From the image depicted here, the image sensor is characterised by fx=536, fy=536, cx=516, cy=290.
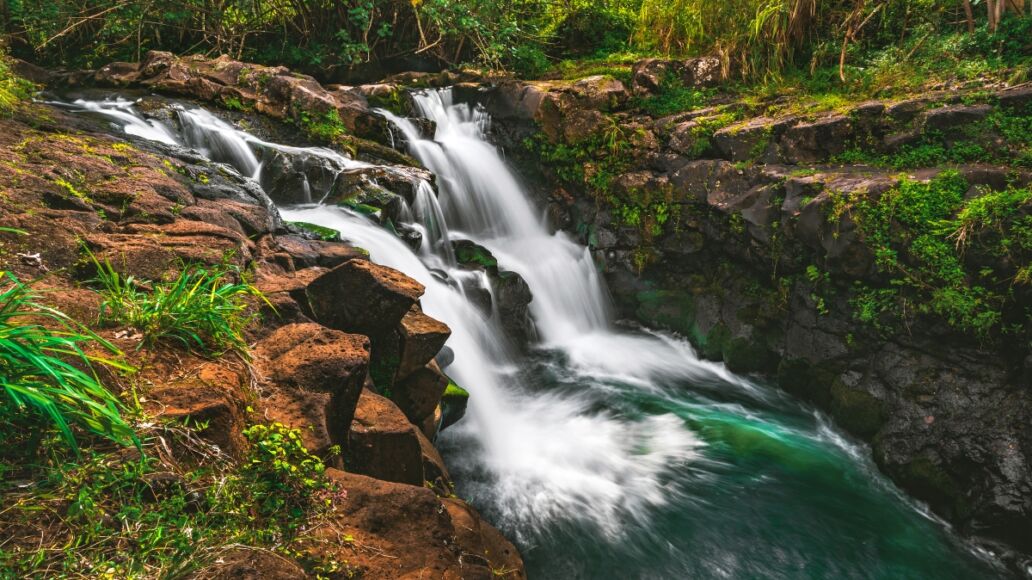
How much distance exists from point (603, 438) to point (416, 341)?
257cm

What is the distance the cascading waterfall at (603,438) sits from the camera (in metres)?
4.38

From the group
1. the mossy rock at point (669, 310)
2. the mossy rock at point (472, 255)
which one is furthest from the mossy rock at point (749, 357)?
the mossy rock at point (472, 255)

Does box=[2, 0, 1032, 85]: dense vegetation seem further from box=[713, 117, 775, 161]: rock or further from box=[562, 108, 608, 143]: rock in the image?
box=[562, 108, 608, 143]: rock

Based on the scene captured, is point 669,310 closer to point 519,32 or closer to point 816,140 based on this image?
point 816,140

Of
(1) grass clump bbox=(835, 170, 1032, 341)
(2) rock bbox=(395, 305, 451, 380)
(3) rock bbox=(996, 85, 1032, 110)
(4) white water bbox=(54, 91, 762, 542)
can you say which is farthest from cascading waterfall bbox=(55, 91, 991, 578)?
(3) rock bbox=(996, 85, 1032, 110)

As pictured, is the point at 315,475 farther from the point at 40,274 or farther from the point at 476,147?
the point at 476,147

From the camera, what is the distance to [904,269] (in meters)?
5.54

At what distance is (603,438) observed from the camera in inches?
222

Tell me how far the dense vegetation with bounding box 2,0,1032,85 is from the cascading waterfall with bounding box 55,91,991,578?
3.11 metres

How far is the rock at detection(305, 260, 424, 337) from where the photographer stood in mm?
3779

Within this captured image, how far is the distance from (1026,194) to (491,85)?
7853 mm

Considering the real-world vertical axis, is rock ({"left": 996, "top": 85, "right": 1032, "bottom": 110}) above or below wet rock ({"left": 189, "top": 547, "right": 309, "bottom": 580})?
above

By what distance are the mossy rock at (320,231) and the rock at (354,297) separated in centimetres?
190

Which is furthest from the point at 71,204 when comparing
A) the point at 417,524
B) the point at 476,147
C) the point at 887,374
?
the point at 887,374
